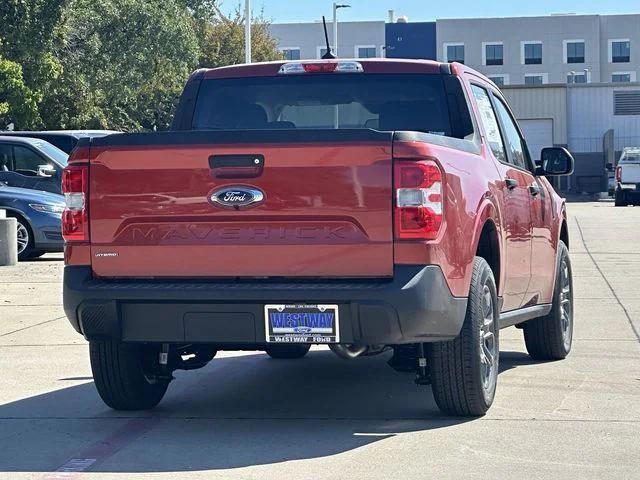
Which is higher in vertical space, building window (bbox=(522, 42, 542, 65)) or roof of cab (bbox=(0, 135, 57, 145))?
building window (bbox=(522, 42, 542, 65))

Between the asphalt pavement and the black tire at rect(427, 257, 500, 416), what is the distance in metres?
0.12

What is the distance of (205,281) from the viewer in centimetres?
643

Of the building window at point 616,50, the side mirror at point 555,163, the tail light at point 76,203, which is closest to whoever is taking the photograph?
the tail light at point 76,203

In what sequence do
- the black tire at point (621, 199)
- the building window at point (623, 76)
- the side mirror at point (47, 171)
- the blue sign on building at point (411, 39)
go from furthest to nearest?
the building window at point (623, 76) < the blue sign on building at point (411, 39) < the black tire at point (621, 199) < the side mirror at point (47, 171)

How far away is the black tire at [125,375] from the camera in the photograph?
711cm

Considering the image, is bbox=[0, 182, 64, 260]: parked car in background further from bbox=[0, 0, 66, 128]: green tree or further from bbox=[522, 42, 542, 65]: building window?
bbox=[522, 42, 542, 65]: building window

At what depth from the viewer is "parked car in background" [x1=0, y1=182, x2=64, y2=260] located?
18047 mm

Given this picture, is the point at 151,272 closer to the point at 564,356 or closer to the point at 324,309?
the point at 324,309

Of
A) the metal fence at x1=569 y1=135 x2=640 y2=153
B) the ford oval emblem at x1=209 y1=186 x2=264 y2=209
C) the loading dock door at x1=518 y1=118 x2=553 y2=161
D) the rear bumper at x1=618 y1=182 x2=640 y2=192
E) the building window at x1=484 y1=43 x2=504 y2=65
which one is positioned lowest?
the rear bumper at x1=618 y1=182 x2=640 y2=192

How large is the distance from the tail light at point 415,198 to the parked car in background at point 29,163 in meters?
15.0

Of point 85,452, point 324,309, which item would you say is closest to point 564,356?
point 324,309

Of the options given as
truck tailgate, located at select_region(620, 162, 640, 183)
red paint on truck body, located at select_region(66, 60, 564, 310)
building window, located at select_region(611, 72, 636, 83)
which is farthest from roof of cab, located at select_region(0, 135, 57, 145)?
building window, located at select_region(611, 72, 636, 83)

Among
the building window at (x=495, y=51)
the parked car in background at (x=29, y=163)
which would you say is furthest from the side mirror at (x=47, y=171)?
the building window at (x=495, y=51)

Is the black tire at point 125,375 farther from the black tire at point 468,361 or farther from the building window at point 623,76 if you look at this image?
the building window at point 623,76
